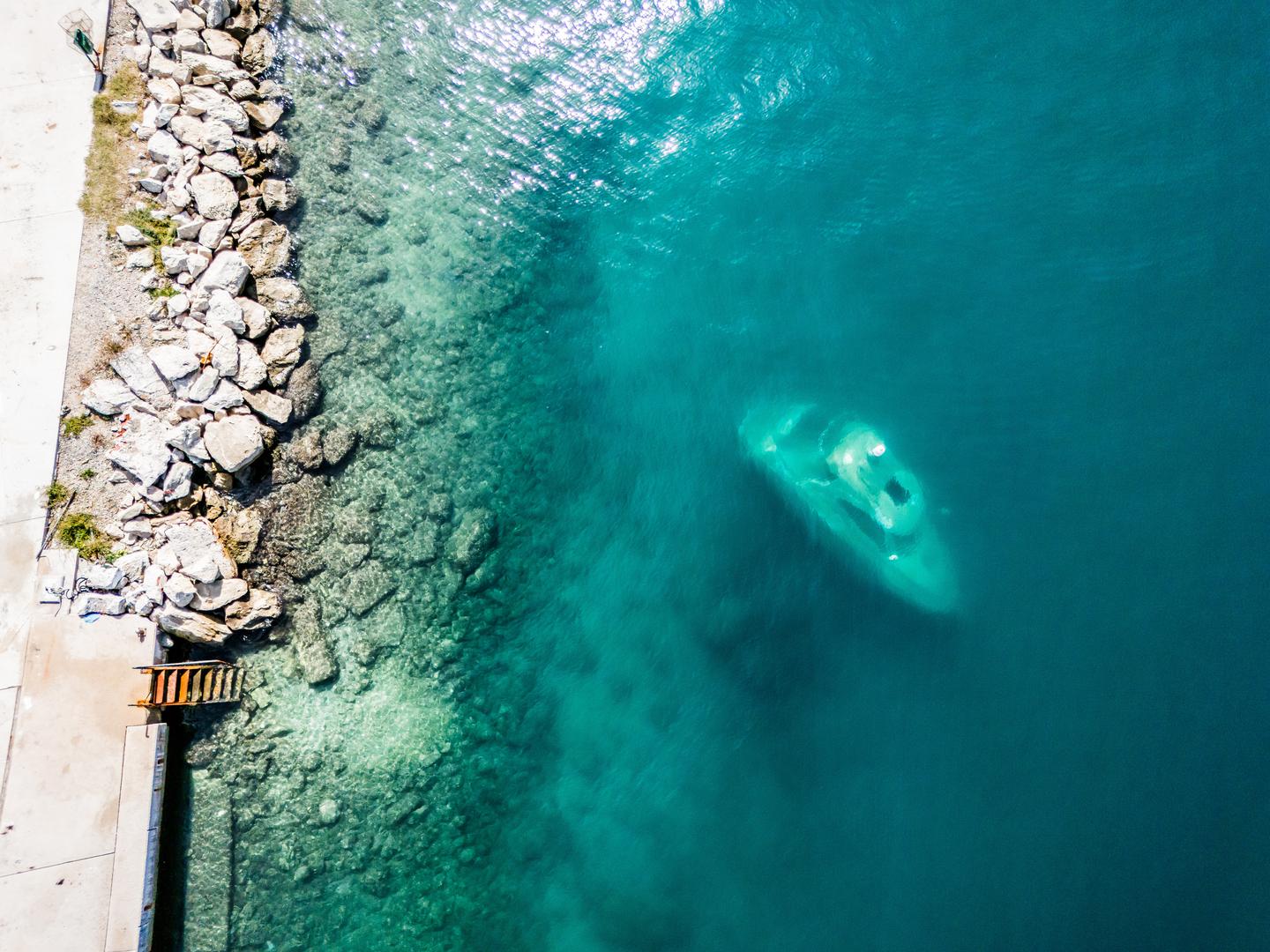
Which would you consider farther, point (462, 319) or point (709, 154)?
point (709, 154)

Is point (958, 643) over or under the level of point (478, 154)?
under

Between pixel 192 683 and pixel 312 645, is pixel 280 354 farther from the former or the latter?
pixel 192 683

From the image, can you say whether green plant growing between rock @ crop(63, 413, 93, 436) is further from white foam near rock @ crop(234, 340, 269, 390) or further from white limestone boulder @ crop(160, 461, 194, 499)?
white foam near rock @ crop(234, 340, 269, 390)

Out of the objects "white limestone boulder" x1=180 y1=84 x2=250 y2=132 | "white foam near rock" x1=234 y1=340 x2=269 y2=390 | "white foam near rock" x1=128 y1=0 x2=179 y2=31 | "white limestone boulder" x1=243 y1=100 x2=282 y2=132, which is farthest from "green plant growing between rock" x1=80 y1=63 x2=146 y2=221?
"white foam near rock" x1=234 y1=340 x2=269 y2=390

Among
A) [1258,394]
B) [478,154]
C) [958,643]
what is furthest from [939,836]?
[478,154]

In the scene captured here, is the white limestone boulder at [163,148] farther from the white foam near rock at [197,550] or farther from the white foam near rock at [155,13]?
the white foam near rock at [197,550]

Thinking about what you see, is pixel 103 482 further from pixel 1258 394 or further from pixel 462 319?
pixel 1258 394
